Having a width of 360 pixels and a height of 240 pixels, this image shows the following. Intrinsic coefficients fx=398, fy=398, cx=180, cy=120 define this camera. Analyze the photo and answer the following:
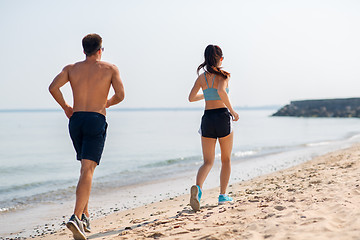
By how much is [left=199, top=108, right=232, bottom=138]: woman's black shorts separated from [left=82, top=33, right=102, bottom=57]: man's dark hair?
160 cm

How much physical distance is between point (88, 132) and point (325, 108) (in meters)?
66.3

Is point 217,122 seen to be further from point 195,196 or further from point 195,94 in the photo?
point 195,196

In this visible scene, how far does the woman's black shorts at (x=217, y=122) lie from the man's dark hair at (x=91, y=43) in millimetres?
1599

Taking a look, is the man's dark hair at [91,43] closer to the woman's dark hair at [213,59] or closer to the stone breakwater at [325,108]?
A: the woman's dark hair at [213,59]

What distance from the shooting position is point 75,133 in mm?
4023

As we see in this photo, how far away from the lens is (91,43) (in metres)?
4.04

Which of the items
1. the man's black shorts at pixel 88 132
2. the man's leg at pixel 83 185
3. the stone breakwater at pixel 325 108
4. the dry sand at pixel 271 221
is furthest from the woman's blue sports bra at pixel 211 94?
the stone breakwater at pixel 325 108

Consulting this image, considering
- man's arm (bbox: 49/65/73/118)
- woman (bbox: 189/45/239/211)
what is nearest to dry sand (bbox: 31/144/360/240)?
woman (bbox: 189/45/239/211)

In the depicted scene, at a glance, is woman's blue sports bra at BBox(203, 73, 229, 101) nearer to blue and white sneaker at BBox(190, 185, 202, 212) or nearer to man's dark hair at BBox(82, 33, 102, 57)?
blue and white sneaker at BBox(190, 185, 202, 212)

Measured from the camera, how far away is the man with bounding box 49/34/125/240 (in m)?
4.00

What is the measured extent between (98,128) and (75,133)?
24 cm

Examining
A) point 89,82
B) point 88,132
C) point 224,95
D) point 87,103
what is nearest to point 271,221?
point 224,95

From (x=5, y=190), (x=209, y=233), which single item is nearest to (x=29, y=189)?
(x=5, y=190)

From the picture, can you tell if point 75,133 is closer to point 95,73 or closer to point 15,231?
point 95,73
